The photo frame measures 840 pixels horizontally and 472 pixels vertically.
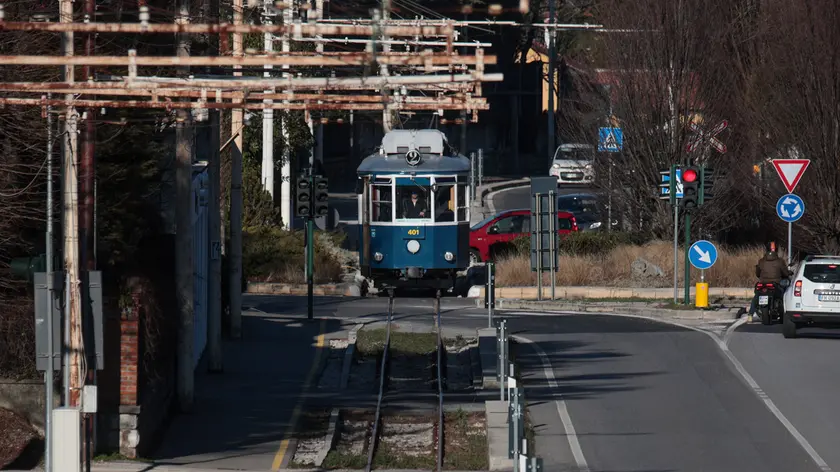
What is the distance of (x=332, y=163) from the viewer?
68.6 meters

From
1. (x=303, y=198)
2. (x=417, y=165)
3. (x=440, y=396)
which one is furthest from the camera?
(x=417, y=165)

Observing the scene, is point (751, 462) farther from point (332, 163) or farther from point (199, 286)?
point (332, 163)

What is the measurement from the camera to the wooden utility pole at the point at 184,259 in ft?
57.5

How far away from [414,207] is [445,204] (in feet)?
2.34

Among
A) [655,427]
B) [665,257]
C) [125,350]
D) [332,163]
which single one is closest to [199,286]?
[125,350]

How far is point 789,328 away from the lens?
80.2ft

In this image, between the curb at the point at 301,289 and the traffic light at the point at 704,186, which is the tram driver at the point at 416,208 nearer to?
the curb at the point at 301,289

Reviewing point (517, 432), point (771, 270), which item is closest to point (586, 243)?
point (771, 270)

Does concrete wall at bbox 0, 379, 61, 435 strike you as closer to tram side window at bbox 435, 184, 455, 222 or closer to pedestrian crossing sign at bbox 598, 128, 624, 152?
tram side window at bbox 435, 184, 455, 222

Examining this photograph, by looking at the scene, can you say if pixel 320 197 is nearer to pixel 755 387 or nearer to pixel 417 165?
pixel 417 165

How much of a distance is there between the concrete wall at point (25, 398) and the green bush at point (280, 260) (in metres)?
19.1

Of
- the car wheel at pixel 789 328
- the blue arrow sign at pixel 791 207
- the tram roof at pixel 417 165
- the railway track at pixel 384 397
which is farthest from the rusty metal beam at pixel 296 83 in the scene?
the tram roof at pixel 417 165

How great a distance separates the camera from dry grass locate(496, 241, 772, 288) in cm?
3331

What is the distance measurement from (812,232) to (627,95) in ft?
19.7
